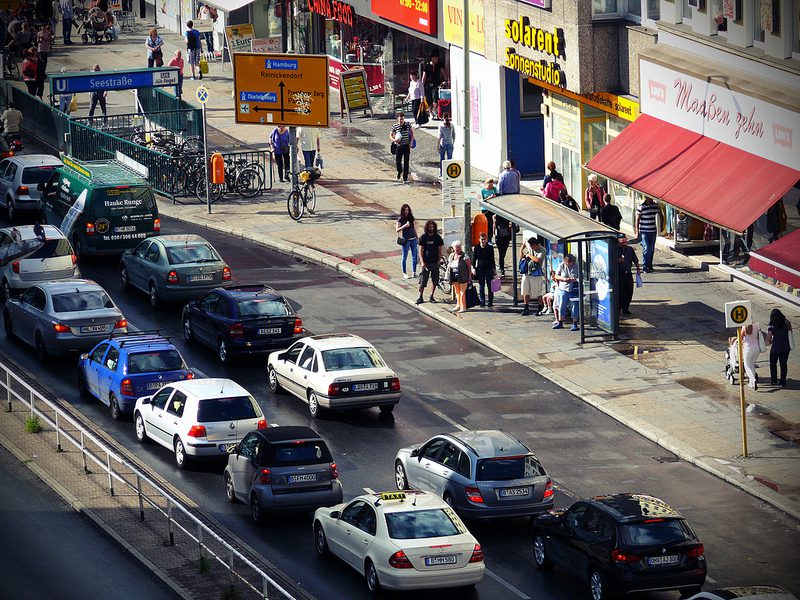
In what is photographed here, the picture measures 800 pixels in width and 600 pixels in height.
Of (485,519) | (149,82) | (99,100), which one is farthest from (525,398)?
(99,100)

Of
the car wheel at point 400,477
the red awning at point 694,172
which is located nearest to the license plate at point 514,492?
the car wheel at point 400,477

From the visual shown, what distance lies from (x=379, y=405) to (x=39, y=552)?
25.8ft

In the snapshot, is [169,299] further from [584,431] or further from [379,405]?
[584,431]

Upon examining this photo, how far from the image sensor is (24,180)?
4584 cm

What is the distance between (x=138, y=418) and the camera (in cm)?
2864

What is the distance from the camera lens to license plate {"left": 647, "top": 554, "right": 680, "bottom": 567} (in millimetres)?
21375

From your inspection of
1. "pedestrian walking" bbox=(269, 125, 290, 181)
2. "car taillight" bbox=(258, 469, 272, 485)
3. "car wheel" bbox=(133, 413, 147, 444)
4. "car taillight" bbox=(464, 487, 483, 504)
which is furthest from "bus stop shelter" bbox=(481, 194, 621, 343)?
"pedestrian walking" bbox=(269, 125, 290, 181)

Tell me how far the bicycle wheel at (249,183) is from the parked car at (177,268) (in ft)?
→ 34.6

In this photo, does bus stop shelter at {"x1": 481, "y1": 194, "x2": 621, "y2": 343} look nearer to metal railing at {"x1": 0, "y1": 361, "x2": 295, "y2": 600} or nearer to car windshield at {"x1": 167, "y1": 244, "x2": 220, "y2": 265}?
car windshield at {"x1": 167, "y1": 244, "x2": 220, "y2": 265}

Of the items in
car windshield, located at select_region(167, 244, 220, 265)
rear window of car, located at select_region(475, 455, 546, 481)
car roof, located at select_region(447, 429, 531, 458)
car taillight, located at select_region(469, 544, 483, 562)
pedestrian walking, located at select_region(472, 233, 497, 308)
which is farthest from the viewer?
pedestrian walking, located at select_region(472, 233, 497, 308)

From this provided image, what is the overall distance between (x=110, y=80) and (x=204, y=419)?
27.0 metres

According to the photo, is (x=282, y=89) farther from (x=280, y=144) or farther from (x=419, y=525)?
(x=419, y=525)

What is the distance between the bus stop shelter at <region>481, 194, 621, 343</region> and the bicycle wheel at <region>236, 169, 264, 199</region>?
13.9 meters

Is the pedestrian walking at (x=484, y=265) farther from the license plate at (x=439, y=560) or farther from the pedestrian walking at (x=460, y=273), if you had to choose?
the license plate at (x=439, y=560)
